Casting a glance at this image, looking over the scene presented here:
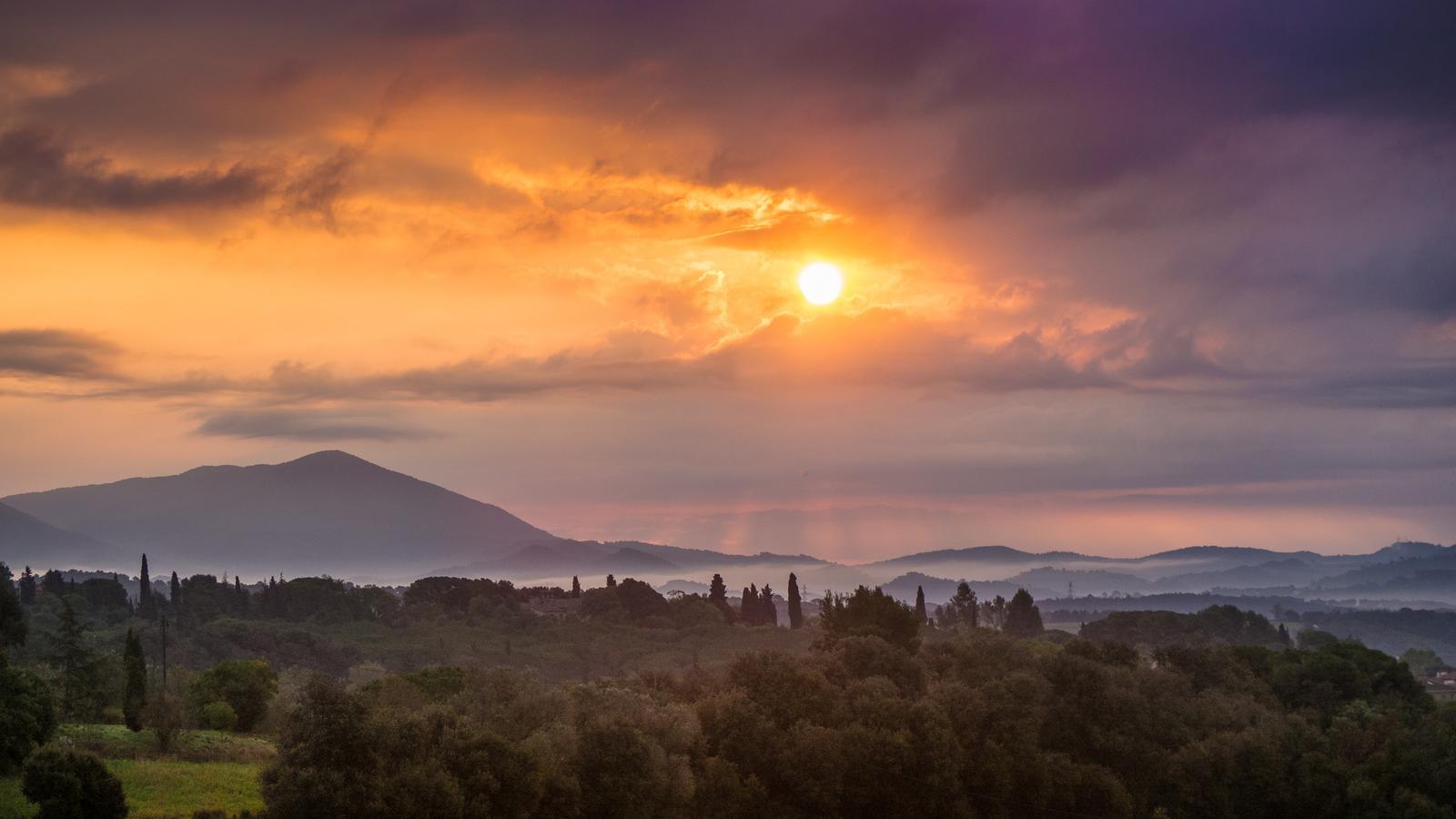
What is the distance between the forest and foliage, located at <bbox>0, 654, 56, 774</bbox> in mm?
114

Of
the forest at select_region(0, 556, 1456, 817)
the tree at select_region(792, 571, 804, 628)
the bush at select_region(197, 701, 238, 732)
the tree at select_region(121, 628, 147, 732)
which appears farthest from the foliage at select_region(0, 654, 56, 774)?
the tree at select_region(792, 571, 804, 628)

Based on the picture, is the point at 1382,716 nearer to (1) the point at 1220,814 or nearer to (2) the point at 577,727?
(1) the point at 1220,814

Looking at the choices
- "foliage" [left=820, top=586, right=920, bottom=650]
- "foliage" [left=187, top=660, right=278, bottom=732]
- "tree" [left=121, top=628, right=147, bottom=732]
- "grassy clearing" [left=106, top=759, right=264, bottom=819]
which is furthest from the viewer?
"foliage" [left=820, top=586, right=920, bottom=650]

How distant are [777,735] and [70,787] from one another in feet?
129

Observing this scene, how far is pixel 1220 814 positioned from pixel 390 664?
116 metres

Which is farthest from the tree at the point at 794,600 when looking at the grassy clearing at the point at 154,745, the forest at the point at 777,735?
the grassy clearing at the point at 154,745

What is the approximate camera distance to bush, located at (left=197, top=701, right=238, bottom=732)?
248 ft

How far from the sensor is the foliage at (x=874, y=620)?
111 metres

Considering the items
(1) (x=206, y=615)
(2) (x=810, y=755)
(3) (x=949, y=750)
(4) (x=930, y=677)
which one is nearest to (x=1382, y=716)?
(4) (x=930, y=677)

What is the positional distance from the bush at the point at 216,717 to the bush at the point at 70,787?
108 feet

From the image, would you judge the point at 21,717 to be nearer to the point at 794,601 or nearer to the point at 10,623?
the point at 10,623

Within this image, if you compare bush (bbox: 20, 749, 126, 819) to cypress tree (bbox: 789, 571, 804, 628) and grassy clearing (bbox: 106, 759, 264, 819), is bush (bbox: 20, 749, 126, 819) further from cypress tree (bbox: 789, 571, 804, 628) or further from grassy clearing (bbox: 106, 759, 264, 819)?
cypress tree (bbox: 789, 571, 804, 628)

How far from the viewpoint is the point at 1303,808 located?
77.8 metres

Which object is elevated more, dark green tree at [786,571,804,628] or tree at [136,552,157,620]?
tree at [136,552,157,620]
